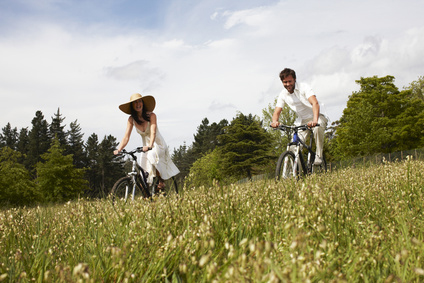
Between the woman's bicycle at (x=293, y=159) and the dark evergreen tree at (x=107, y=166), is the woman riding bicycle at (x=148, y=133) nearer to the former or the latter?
the woman's bicycle at (x=293, y=159)

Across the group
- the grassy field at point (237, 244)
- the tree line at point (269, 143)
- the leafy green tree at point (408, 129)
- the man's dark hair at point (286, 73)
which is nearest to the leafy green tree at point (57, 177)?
the tree line at point (269, 143)

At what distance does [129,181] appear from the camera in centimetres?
704

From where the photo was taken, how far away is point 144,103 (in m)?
7.74

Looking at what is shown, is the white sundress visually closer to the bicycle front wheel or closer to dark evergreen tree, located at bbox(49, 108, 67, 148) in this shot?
the bicycle front wheel

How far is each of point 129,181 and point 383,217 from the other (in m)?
4.97

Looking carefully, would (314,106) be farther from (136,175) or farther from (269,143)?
(269,143)

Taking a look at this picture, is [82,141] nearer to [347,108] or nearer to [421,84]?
[347,108]

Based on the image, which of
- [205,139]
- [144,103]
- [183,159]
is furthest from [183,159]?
[144,103]

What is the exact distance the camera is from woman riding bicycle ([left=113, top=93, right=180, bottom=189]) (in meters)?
7.42

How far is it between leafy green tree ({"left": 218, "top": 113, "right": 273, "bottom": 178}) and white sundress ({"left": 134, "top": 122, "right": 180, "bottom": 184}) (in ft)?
131

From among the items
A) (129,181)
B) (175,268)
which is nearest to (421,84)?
(129,181)

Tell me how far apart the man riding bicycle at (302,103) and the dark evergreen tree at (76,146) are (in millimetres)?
65156

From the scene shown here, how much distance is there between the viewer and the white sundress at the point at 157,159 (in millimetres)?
7426

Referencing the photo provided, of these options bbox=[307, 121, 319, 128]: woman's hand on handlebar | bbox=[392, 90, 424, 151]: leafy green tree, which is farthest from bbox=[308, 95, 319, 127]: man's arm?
bbox=[392, 90, 424, 151]: leafy green tree
